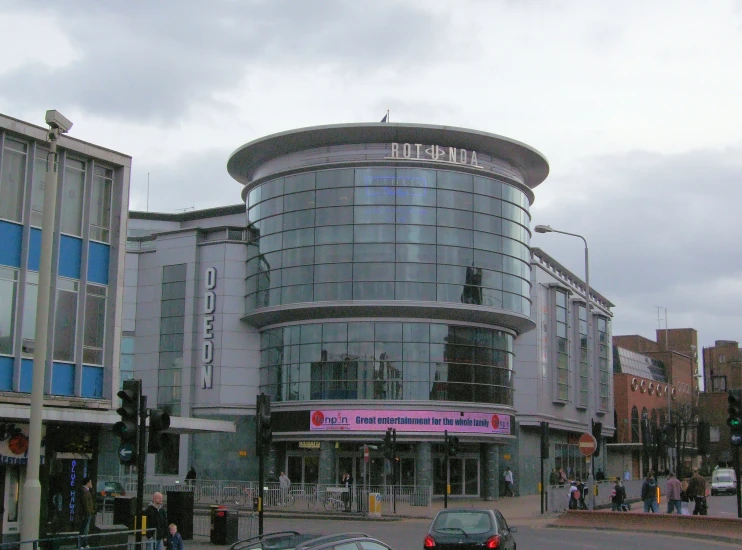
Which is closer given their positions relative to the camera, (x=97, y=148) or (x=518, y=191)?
(x=97, y=148)

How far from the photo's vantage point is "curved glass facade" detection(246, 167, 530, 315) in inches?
2055

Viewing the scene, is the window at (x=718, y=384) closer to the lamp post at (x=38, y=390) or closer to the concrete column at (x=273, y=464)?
the concrete column at (x=273, y=464)

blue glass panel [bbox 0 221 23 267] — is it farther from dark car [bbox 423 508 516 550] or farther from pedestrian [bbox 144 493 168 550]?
dark car [bbox 423 508 516 550]

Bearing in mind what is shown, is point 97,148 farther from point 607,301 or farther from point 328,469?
point 607,301

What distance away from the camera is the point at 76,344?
2420 cm

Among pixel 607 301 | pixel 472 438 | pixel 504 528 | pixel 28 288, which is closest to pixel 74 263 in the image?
pixel 28 288

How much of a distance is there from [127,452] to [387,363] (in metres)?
35.5

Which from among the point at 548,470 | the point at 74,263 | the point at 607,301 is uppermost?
the point at 607,301

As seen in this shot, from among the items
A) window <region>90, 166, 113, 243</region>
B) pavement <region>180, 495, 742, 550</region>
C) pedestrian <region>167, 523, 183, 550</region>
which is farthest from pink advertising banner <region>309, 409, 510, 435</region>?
pedestrian <region>167, 523, 183, 550</region>

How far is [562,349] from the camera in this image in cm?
6962

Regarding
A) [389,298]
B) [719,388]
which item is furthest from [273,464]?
[719,388]

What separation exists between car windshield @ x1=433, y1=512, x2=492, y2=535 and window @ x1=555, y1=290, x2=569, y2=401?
49448 millimetres

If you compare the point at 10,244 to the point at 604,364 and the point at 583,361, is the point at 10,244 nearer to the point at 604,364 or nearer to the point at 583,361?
the point at 583,361

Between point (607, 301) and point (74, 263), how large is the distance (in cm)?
7339
